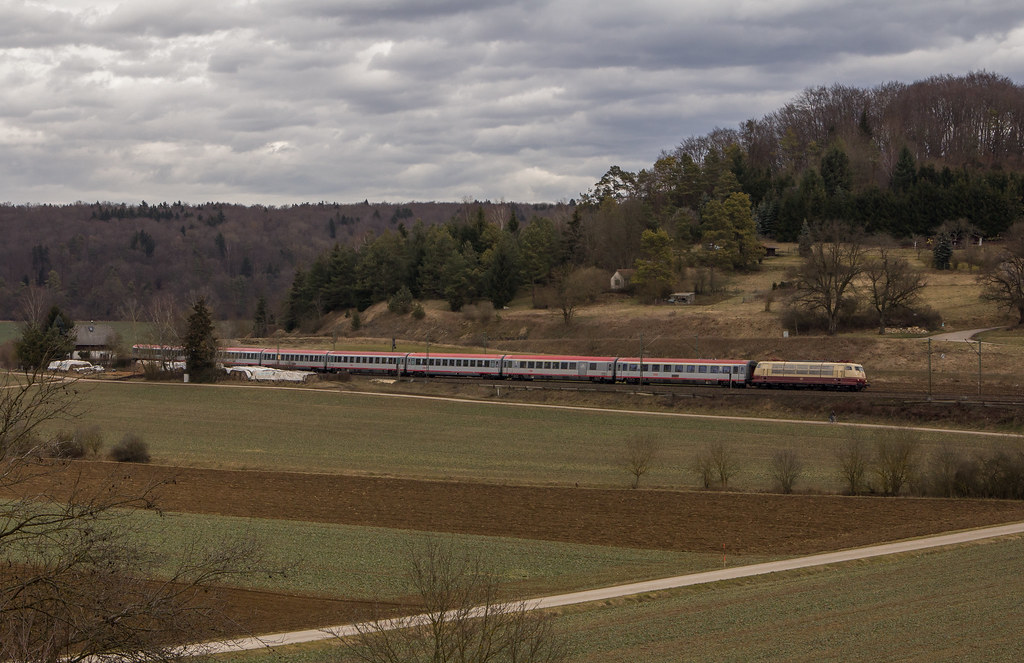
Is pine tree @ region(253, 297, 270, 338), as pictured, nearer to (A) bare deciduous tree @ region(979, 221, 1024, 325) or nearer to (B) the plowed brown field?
(A) bare deciduous tree @ region(979, 221, 1024, 325)

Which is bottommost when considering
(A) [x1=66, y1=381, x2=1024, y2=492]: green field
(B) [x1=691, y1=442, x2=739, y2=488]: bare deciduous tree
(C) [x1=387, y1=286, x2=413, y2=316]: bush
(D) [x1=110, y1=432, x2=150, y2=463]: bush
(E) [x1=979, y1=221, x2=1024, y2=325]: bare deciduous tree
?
(A) [x1=66, y1=381, x2=1024, y2=492]: green field

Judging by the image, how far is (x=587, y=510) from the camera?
36.0 meters

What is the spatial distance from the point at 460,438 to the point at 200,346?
40911mm

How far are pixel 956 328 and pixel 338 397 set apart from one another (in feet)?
177

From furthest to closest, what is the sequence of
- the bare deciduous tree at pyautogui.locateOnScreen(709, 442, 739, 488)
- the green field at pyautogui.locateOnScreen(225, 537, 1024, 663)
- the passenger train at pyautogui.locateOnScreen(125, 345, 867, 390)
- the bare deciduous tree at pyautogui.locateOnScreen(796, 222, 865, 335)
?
the bare deciduous tree at pyautogui.locateOnScreen(796, 222, 865, 335) → the passenger train at pyautogui.locateOnScreen(125, 345, 867, 390) → the bare deciduous tree at pyautogui.locateOnScreen(709, 442, 739, 488) → the green field at pyautogui.locateOnScreen(225, 537, 1024, 663)

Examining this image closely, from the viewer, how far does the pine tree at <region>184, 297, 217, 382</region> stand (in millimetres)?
86625

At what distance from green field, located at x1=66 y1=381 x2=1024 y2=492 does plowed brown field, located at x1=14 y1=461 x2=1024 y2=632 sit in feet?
11.6

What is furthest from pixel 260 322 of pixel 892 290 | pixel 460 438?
pixel 460 438

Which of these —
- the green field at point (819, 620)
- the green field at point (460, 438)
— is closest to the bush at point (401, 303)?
the green field at point (460, 438)

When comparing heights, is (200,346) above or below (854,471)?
above

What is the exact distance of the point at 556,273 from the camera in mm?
119438

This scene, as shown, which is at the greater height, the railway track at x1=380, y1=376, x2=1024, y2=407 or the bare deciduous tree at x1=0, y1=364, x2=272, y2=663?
the bare deciduous tree at x1=0, y1=364, x2=272, y2=663

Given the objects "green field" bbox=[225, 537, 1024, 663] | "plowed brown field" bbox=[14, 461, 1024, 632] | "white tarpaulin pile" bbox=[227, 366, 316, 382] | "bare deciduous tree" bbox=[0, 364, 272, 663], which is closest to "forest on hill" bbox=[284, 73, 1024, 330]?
"white tarpaulin pile" bbox=[227, 366, 316, 382]

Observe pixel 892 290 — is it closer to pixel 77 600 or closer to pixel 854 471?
pixel 854 471
